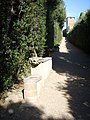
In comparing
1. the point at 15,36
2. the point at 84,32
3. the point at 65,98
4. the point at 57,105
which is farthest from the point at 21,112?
the point at 84,32

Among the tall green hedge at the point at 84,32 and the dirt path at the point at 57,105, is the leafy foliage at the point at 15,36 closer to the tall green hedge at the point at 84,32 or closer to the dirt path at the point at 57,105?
the dirt path at the point at 57,105

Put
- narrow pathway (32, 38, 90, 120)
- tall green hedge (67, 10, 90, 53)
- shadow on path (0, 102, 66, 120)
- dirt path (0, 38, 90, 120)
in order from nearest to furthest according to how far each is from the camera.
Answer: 1. shadow on path (0, 102, 66, 120)
2. dirt path (0, 38, 90, 120)
3. narrow pathway (32, 38, 90, 120)
4. tall green hedge (67, 10, 90, 53)

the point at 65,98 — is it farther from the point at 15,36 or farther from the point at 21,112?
the point at 15,36

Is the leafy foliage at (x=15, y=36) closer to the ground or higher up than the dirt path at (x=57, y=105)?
higher up

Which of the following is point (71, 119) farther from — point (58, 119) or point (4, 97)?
point (4, 97)

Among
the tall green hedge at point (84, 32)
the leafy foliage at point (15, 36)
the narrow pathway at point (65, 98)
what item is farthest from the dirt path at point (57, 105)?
the tall green hedge at point (84, 32)

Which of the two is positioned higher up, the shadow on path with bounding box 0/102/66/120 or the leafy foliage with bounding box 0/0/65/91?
the leafy foliage with bounding box 0/0/65/91

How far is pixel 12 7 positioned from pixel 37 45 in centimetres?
334

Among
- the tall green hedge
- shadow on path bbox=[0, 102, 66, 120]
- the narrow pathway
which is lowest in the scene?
the narrow pathway

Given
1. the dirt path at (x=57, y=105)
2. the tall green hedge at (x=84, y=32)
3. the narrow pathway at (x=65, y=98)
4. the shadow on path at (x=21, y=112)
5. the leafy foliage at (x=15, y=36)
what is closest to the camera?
the shadow on path at (x=21, y=112)

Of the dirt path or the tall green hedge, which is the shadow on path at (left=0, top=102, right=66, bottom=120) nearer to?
the dirt path

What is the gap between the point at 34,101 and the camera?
7.62 metres

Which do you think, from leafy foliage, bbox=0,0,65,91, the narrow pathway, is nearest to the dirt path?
the narrow pathway

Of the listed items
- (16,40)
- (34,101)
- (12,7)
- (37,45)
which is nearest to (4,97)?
(34,101)
